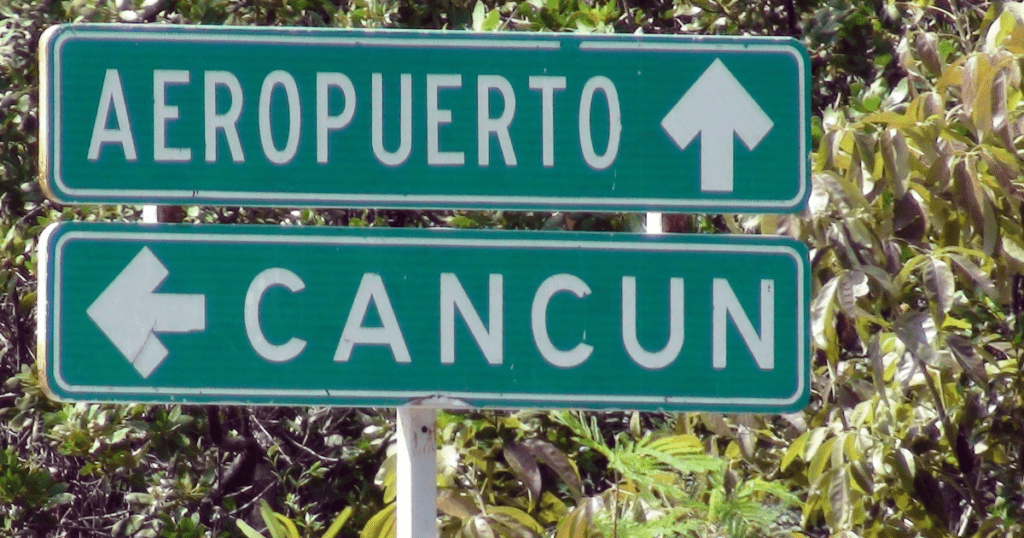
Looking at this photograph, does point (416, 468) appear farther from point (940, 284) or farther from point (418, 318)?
point (940, 284)

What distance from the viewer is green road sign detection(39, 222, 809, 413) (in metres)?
1.71

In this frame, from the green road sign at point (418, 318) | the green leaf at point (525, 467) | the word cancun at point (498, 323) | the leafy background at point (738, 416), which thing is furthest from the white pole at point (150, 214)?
the green leaf at point (525, 467)

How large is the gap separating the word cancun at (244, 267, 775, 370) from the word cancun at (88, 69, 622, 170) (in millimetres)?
158

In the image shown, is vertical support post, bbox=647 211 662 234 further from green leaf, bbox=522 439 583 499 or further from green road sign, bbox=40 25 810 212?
green leaf, bbox=522 439 583 499

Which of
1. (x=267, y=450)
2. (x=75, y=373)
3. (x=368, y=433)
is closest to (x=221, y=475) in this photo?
(x=267, y=450)

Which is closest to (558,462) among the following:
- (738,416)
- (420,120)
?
(738,416)

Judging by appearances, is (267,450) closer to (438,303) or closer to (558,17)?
(558,17)

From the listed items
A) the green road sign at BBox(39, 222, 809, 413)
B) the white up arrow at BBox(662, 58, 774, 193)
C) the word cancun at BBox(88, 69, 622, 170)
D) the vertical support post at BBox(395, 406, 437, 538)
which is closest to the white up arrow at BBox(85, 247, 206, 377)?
the green road sign at BBox(39, 222, 809, 413)

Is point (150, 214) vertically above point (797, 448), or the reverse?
point (150, 214)

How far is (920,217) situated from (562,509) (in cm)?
97

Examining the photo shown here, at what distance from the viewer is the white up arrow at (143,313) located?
1.71 meters

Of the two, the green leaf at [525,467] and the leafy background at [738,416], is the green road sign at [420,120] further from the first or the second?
the green leaf at [525,467]

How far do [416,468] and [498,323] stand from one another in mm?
211

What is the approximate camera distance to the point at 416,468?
1.75 m
